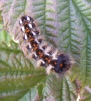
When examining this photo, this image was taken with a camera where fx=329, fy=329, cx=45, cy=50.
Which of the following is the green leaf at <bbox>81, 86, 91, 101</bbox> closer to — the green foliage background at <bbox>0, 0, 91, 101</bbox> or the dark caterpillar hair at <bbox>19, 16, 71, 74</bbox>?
the green foliage background at <bbox>0, 0, 91, 101</bbox>

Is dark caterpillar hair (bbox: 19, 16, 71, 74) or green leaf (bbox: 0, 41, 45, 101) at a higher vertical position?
dark caterpillar hair (bbox: 19, 16, 71, 74)

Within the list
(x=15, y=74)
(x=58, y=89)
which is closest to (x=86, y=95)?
(x=58, y=89)

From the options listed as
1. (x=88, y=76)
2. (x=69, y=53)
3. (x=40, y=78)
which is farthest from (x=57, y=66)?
(x=40, y=78)

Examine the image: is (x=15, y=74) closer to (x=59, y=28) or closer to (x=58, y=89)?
(x=58, y=89)

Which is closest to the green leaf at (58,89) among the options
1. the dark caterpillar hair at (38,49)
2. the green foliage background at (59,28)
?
the green foliage background at (59,28)

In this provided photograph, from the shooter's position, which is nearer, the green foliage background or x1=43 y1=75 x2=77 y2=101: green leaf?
the green foliage background

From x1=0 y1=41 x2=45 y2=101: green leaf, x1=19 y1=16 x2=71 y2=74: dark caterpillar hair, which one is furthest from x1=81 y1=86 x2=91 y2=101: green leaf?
x1=19 y1=16 x2=71 y2=74: dark caterpillar hair
